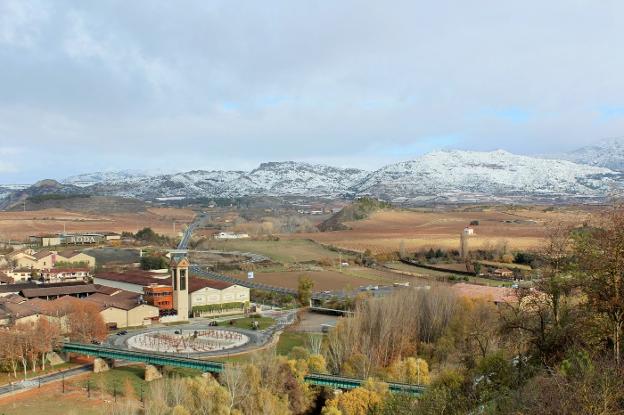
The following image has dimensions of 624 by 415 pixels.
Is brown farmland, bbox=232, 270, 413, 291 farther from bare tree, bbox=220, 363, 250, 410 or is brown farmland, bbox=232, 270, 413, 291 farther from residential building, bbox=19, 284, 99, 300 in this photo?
bare tree, bbox=220, 363, 250, 410

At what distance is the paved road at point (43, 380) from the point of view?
31.3m

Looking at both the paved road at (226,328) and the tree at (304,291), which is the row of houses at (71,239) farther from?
the paved road at (226,328)

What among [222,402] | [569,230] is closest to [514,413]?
[569,230]

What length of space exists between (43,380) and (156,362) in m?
5.86

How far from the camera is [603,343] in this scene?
1476 centimetres

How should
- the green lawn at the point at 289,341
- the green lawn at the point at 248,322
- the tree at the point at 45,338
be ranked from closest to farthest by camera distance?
the tree at the point at 45,338
the green lawn at the point at 289,341
the green lawn at the point at 248,322

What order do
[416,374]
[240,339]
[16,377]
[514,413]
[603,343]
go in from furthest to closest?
[240,339] → [16,377] → [416,374] → [603,343] → [514,413]

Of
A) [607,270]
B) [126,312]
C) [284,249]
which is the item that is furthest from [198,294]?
[607,270]

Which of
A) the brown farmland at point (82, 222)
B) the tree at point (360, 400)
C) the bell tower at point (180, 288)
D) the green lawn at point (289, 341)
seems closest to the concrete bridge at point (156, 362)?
the tree at point (360, 400)

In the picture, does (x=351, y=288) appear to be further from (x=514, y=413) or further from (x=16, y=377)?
(x=514, y=413)

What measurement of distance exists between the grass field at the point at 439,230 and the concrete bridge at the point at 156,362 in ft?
140

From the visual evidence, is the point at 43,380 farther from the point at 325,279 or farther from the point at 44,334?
the point at 325,279

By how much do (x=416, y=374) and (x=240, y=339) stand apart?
50.4 feet

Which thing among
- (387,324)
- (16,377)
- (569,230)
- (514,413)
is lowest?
(16,377)
